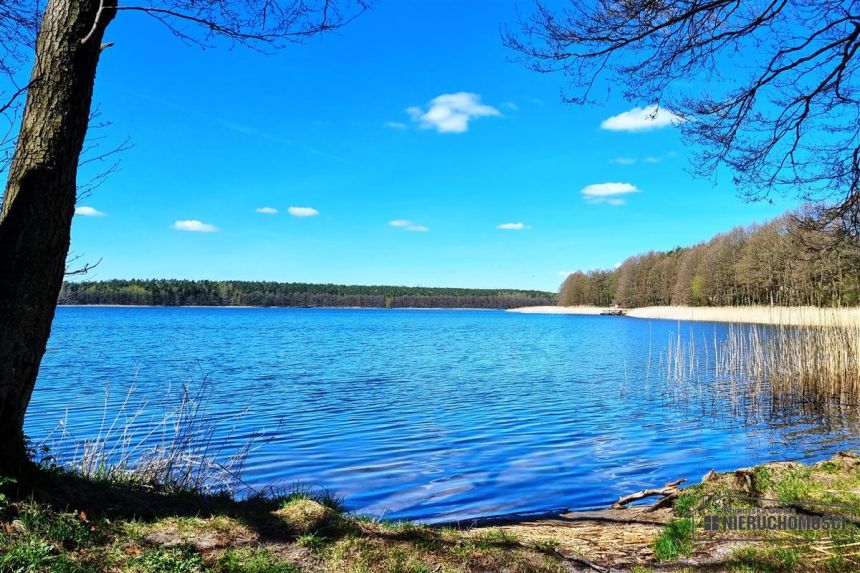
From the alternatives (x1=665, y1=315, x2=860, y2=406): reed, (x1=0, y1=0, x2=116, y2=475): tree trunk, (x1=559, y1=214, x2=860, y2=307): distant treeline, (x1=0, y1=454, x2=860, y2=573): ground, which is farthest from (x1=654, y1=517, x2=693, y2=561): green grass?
(x1=665, y1=315, x2=860, y2=406): reed

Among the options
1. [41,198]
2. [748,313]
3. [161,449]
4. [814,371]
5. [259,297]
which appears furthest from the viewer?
[259,297]

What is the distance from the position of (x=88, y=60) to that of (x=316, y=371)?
18247 mm

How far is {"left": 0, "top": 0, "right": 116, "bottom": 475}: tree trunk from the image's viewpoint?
3990 millimetres

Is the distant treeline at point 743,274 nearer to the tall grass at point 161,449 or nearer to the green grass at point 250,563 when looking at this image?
the green grass at point 250,563

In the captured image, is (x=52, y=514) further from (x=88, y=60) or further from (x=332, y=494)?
(x=332, y=494)

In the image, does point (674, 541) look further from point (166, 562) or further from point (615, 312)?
point (615, 312)

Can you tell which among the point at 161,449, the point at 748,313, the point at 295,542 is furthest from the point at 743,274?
the point at 295,542

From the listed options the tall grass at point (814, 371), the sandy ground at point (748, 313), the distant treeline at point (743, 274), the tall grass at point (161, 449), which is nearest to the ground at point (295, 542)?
the tall grass at point (161, 449)

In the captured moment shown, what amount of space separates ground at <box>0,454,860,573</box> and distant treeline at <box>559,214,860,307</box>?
16.3 feet

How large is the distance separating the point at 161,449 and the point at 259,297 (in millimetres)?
167328

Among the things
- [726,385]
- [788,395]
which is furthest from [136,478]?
[726,385]

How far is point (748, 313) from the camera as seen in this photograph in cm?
2922

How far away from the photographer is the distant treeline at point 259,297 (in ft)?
493

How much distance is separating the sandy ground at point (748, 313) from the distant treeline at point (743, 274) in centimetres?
48
